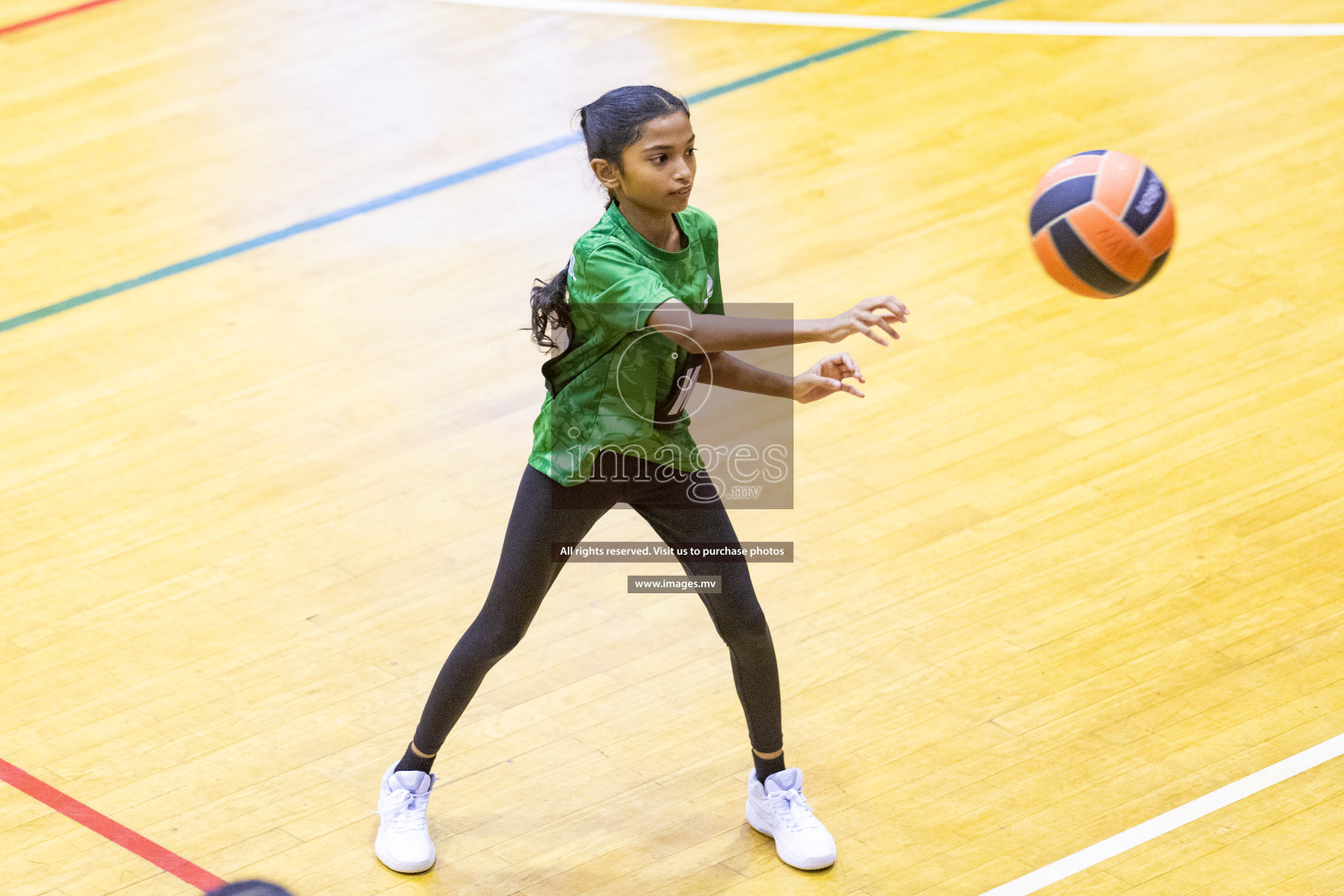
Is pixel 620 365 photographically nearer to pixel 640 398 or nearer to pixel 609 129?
pixel 640 398

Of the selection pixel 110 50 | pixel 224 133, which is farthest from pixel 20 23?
pixel 224 133

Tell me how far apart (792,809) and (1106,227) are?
1.38 meters

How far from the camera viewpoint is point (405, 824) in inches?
137

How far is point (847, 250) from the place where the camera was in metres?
5.80

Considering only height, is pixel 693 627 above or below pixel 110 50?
below

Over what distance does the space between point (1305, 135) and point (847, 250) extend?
1.88 metres

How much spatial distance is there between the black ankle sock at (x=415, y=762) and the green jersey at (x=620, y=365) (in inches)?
27.4

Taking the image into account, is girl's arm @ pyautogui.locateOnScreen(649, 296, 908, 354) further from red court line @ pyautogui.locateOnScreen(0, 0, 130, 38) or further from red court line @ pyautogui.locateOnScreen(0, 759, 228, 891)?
red court line @ pyautogui.locateOnScreen(0, 0, 130, 38)

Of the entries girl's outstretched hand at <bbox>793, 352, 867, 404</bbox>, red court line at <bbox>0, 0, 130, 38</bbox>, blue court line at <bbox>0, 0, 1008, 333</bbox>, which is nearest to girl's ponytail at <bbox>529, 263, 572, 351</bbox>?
girl's outstretched hand at <bbox>793, 352, 867, 404</bbox>

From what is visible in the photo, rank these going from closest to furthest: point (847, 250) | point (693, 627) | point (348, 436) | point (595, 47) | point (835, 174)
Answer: point (693, 627)
point (348, 436)
point (847, 250)
point (835, 174)
point (595, 47)

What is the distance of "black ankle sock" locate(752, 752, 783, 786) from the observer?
137 inches

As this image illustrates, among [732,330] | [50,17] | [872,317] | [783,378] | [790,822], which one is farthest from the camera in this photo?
[50,17]

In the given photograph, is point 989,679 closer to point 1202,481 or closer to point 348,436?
point 1202,481

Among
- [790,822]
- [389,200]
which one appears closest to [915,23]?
[389,200]
